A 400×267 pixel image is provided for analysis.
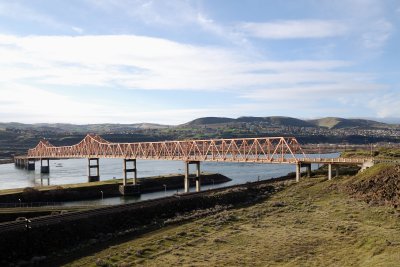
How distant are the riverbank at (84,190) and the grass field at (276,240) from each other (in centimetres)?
5500

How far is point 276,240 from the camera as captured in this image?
3900 cm

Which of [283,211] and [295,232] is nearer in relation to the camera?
[295,232]

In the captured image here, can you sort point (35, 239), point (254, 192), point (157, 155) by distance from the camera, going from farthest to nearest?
1. point (157, 155)
2. point (254, 192)
3. point (35, 239)

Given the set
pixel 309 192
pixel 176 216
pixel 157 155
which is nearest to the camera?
pixel 176 216

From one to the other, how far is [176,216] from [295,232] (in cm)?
1814

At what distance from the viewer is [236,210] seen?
55844 mm

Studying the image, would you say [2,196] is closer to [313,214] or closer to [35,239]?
[35,239]

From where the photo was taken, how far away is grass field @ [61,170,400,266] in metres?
33.5

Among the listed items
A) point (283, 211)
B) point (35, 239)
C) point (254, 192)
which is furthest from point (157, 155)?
point (35, 239)

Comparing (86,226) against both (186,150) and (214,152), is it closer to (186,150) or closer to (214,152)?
(186,150)

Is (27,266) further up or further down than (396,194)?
further down

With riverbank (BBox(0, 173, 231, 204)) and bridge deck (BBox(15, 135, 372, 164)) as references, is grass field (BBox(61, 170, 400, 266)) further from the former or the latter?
riverbank (BBox(0, 173, 231, 204))

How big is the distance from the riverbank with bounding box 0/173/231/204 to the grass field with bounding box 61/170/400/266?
5500 cm

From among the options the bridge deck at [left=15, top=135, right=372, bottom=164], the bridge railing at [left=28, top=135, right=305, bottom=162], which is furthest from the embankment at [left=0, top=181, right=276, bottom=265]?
the bridge railing at [left=28, top=135, right=305, bottom=162]
